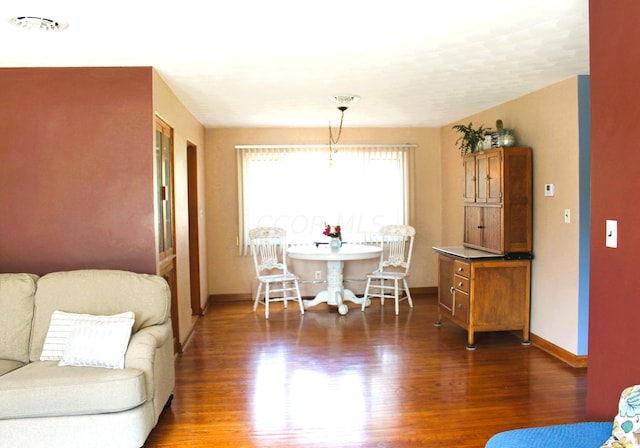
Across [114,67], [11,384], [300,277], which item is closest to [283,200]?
[300,277]

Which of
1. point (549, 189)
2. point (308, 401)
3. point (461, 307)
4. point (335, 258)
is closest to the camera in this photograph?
point (308, 401)

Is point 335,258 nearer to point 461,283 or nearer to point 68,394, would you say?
point 461,283

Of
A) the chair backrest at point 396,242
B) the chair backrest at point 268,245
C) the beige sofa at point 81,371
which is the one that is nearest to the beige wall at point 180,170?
the chair backrest at point 268,245

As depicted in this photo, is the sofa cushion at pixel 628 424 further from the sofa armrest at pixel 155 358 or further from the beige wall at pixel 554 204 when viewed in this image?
the beige wall at pixel 554 204

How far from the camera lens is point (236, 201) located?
672 centimetres

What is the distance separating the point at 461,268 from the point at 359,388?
1640 mm

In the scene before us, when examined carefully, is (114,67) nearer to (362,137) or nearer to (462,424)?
(462,424)

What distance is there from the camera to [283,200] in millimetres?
6688

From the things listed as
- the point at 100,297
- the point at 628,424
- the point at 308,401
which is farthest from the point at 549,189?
the point at 100,297

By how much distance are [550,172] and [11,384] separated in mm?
4042

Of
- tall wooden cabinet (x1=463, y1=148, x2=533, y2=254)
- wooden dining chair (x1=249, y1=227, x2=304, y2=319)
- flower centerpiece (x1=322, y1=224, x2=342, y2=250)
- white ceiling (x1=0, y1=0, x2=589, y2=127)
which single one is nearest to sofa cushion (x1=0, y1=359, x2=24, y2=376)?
white ceiling (x1=0, y1=0, x2=589, y2=127)

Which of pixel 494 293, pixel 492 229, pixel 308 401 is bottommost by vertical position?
pixel 308 401

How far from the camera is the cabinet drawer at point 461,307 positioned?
4.59m

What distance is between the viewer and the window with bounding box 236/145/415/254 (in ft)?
21.9
